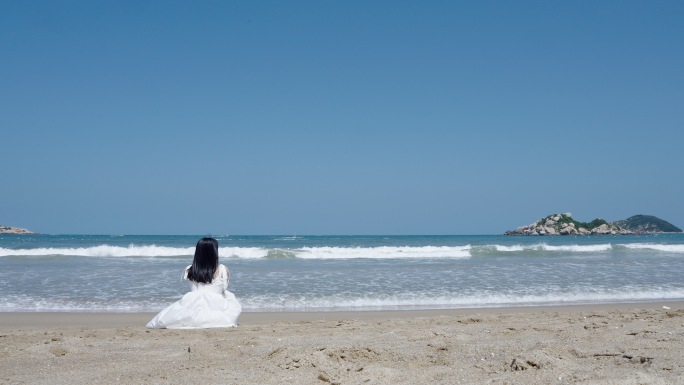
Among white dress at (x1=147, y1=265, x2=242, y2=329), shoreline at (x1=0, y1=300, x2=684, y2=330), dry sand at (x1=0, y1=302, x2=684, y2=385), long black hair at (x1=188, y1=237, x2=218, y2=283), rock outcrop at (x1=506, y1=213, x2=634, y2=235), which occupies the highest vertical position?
rock outcrop at (x1=506, y1=213, x2=634, y2=235)

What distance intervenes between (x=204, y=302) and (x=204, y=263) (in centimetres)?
49

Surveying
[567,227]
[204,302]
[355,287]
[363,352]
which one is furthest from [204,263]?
[567,227]

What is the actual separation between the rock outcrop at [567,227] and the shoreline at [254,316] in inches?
2926

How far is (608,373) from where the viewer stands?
13.6ft

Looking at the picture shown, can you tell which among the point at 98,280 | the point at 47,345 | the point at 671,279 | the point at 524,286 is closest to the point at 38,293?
the point at 98,280

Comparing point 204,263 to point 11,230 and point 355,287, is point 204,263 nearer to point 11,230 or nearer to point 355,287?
point 355,287

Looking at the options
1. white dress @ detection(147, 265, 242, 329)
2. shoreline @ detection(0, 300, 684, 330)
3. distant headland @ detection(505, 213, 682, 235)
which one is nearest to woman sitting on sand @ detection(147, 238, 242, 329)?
white dress @ detection(147, 265, 242, 329)

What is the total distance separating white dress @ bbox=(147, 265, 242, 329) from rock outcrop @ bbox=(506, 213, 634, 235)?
79203mm

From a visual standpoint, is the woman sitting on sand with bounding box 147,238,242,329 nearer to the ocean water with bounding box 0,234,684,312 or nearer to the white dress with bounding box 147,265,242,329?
the white dress with bounding box 147,265,242,329

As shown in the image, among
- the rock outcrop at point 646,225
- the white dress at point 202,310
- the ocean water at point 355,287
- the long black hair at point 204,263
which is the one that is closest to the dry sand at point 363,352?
the white dress at point 202,310

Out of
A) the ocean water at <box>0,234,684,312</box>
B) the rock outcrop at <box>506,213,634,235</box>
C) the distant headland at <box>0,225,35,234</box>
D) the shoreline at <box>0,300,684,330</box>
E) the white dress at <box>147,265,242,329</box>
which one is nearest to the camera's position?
the white dress at <box>147,265,242,329</box>

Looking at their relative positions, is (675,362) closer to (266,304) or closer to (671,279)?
(266,304)

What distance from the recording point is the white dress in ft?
22.7

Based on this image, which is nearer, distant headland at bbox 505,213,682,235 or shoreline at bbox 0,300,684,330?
shoreline at bbox 0,300,684,330
